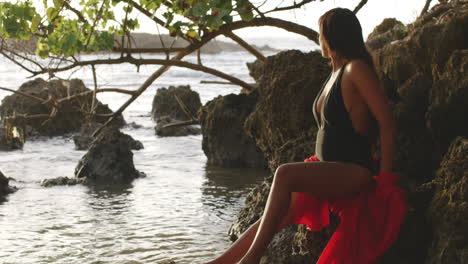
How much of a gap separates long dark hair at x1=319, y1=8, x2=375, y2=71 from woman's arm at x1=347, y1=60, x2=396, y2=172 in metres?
0.11

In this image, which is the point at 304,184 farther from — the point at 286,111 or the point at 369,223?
the point at 286,111

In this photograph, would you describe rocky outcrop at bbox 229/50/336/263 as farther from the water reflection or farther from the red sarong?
the red sarong

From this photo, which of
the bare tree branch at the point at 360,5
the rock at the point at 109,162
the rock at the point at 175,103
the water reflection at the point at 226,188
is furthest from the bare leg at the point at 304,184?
the rock at the point at 175,103

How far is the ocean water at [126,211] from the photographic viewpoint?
19.0 feet

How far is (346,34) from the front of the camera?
3.62m

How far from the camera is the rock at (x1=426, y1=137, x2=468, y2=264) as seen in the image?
3154 mm

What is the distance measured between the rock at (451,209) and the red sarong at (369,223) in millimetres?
188

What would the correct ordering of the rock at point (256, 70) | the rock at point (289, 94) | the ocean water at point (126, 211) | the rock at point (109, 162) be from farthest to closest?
the rock at point (256, 70) → the rock at point (109, 162) → the ocean water at point (126, 211) → the rock at point (289, 94)

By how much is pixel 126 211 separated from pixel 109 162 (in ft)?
6.66

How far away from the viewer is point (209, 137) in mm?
10203

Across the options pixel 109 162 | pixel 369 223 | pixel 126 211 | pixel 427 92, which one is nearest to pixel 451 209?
pixel 369 223

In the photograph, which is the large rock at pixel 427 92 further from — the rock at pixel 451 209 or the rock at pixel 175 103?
the rock at pixel 175 103

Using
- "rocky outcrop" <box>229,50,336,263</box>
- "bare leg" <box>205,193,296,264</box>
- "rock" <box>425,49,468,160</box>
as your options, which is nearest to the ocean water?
"rocky outcrop" <box>229,50,336,263</box>

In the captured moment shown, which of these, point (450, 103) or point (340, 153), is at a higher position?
point (450, 103)
